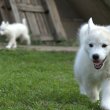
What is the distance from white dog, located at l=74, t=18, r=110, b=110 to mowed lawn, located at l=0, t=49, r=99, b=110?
0.22m

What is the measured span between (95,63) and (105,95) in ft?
1.15

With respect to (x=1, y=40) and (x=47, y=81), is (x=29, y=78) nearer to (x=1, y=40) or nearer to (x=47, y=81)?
(x=47, y=81)

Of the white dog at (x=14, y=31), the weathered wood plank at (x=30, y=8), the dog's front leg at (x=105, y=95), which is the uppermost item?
the weathered wood plank at (x=30, y=8)

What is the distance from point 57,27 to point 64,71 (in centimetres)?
620

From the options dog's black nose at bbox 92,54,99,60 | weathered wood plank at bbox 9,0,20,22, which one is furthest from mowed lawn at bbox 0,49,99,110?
weathered wood plank at bbox 9,0,20,22

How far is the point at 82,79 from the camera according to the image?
5570mm

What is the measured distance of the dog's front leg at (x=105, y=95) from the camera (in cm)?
493

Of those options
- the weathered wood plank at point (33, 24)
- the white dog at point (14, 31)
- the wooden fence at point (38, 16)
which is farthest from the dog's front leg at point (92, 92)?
the weathered wood plank at point (33, 24)

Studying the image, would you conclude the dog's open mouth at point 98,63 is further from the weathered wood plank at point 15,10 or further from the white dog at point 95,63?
the weathered wood plank at point 15,10

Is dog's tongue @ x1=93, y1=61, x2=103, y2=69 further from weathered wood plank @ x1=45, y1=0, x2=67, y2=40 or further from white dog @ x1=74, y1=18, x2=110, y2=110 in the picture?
weathered wood plank @ x1=45, y1=0, x2=67, y2=40

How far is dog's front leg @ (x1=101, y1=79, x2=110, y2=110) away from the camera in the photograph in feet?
16.2

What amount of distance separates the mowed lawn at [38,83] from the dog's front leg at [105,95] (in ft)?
0.74

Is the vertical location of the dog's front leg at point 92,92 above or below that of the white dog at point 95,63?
below

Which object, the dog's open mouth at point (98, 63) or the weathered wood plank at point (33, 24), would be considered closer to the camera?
the dog's open mouth at point (98, 63)
